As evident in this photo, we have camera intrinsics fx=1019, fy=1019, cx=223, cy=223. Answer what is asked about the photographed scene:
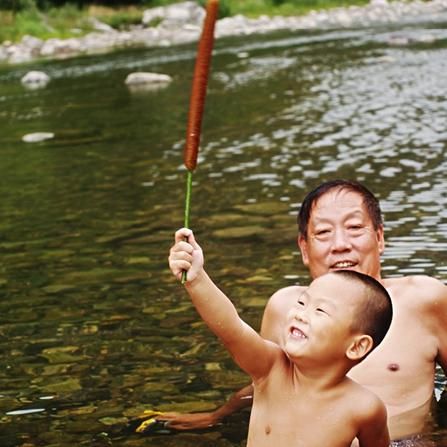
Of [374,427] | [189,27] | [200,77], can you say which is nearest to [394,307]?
[374,427]

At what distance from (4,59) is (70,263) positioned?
29993 mm

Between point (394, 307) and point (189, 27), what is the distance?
40473mm

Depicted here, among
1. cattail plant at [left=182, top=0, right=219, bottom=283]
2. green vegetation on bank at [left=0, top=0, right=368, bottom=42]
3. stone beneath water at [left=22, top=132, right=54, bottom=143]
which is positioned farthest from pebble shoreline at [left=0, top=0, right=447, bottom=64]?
cattail plant at [left=182, top=0, right=219, bottom=283]

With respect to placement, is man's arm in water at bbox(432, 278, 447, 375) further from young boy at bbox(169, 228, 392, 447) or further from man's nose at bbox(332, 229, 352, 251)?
young boy at bbox(169, 228, 392, 447)

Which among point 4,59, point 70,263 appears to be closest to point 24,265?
point 70,263

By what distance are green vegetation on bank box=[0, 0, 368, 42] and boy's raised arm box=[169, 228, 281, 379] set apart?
3975 centimetres

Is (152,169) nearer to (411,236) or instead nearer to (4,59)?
(411,236)

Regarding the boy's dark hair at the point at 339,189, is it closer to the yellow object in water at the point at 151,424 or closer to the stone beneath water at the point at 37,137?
the yellow object in water at the point at 151,424

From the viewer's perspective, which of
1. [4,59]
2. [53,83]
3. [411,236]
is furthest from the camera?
[4,59]

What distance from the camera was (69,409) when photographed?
5312 mm

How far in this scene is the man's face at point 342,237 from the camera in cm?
443

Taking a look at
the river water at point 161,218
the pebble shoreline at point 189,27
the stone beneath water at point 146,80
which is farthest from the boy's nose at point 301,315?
the pebble shoreline at point 189,27

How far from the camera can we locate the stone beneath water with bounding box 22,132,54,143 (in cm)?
1619

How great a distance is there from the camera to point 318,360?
3.57m
